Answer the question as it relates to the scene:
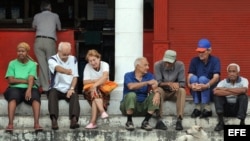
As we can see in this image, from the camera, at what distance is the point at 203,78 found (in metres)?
11.0

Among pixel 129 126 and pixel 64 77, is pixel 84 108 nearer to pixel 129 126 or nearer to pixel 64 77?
pixel 64 77

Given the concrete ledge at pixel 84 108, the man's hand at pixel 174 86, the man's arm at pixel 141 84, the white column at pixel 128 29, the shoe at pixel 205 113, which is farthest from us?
the white column at pixel 128 29

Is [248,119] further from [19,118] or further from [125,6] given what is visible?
[19,118]

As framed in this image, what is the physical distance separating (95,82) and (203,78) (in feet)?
5.69

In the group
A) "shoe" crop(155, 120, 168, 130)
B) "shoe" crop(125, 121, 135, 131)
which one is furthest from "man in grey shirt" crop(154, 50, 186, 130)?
"shoe" crop(125, 121, 135, 131)

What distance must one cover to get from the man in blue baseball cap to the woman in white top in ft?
4.58

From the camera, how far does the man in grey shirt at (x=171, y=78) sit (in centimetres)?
1083

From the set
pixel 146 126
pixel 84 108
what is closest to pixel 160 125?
pixel 146 126

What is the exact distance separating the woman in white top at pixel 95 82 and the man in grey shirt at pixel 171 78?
34.6 inches

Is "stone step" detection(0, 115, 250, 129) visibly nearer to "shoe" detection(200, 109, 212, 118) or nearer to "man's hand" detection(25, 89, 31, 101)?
"shoe" detection(200, 109, 212, 118)

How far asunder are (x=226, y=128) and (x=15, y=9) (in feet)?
19.4

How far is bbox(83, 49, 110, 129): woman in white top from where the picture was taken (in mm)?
10844

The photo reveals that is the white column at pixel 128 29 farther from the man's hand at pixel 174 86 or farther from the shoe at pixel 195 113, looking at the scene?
the shoe at pixel 195 113

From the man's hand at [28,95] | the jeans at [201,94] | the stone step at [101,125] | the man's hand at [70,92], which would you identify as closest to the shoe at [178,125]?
the stone step at [101,125]
